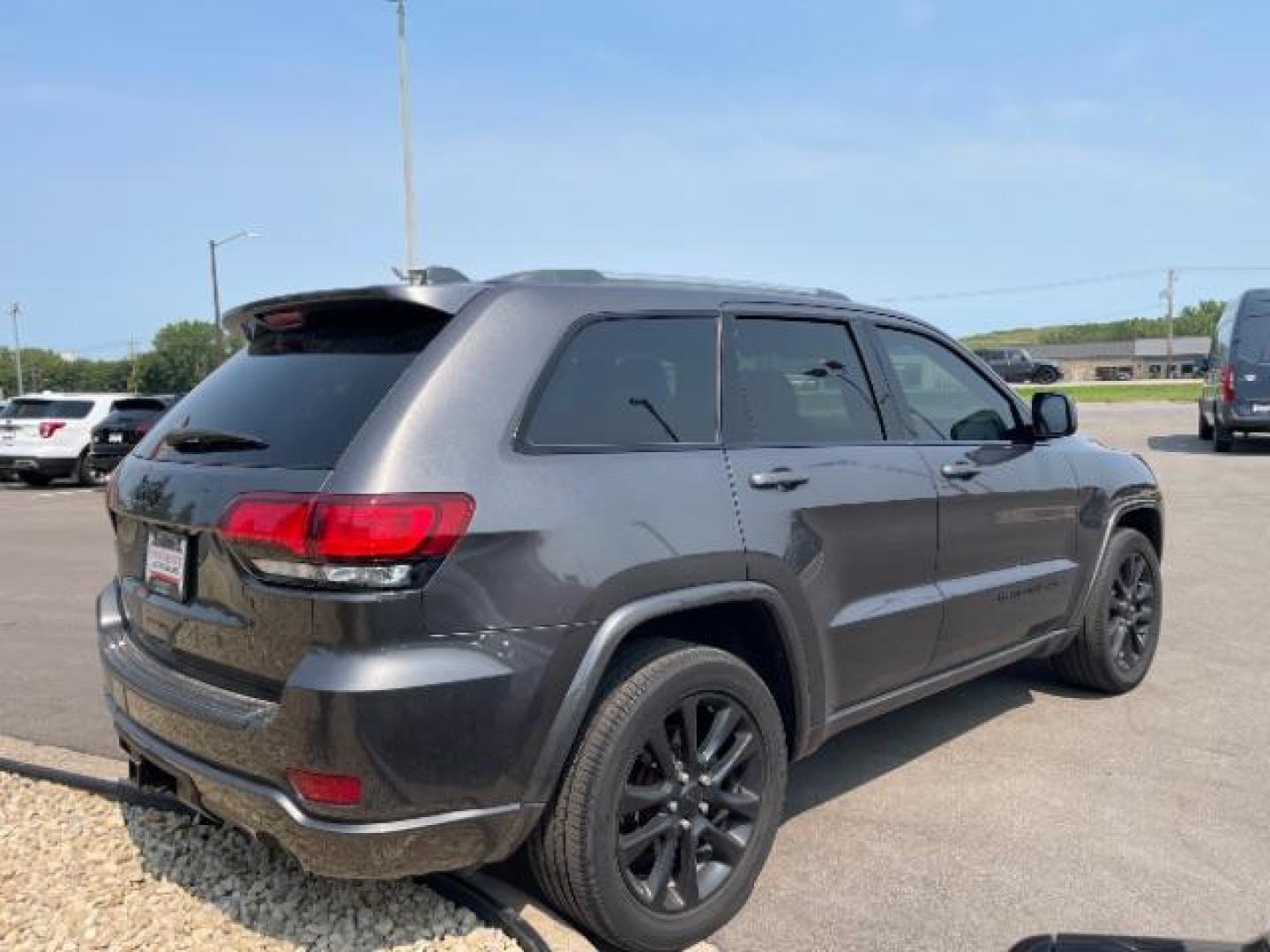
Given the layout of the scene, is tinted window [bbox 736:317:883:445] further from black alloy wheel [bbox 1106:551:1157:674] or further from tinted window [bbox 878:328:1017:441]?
black alloy wheel [bbox 1106:551:1157:674]

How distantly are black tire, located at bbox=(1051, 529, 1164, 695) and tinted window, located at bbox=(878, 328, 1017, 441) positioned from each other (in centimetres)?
101

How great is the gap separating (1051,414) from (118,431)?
15860 mm

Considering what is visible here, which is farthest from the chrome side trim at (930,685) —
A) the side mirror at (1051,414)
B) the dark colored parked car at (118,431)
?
the dark colored parked car at (118,431)

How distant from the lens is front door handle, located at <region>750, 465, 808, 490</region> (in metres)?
3.18

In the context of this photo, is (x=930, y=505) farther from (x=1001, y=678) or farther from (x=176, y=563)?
(x=176, y=563)

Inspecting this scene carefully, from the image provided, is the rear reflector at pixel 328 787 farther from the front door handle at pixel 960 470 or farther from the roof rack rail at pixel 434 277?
the front door handle at pixel 960 470

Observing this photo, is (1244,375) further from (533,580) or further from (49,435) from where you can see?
(49,435)

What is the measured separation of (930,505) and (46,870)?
3.04 meters

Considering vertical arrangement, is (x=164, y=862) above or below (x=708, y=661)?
below

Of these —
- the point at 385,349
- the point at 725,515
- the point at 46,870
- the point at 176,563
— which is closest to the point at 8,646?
the point at 46,870

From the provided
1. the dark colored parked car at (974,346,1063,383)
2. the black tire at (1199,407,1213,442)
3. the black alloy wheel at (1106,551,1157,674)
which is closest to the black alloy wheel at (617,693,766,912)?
the black alloy wheel at (1106,551,1157,674)

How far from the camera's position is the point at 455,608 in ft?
8.20

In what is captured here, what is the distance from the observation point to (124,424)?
17141 millimetres

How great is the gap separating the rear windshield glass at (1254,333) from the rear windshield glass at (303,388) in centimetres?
1610
